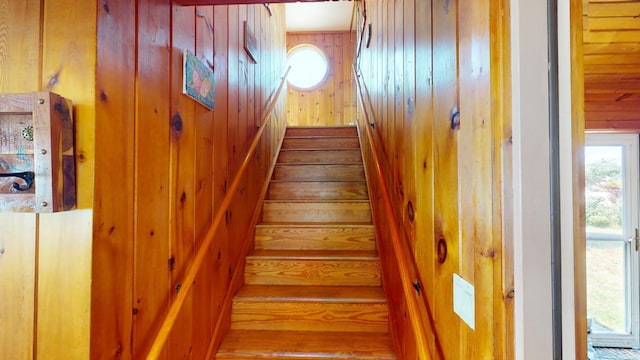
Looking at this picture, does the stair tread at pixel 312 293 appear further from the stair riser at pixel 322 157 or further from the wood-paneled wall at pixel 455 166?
the stair riser at pixel 322 157

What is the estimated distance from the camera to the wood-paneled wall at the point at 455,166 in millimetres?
680

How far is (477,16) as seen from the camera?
2.48 feet

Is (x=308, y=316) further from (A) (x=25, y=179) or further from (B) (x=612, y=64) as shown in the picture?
(B) (x=612, y=64)

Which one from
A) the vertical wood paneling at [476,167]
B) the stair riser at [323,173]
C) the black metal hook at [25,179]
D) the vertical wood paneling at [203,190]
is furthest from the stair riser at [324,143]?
the black metal hook at [25,179]

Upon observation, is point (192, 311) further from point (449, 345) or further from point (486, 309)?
point (486, 309)

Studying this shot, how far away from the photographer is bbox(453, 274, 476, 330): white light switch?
30.7 inches

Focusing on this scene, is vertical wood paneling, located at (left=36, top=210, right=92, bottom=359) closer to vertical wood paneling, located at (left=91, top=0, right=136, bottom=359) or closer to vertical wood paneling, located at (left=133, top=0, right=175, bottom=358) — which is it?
vertical wood paneling, located at (left=91, top=0, right=136, bottom=359)

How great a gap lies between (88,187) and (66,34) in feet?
1.33

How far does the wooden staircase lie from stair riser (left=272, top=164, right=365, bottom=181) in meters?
0.21

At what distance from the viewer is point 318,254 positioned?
2209 millimetres

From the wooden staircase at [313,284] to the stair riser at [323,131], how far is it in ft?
4.05

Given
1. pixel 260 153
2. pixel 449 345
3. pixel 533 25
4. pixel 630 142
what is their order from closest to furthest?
pixel 533 25 < pixel 449 345 < pixel 260 153 < pixel 630 142

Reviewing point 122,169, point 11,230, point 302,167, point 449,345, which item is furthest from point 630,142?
point 11,230

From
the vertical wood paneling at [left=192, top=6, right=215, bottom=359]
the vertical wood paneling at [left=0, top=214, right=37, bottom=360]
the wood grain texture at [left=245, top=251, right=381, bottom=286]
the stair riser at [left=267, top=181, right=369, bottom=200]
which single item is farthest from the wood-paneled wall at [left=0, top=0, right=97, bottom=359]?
the stair riser at [left=267, top=181, right=369, bottom=200]
